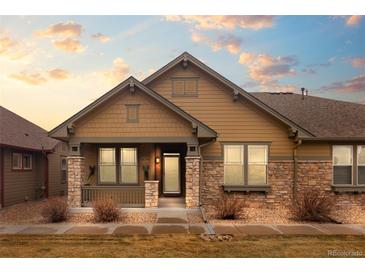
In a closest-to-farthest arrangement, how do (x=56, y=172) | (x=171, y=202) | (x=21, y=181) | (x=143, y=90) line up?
1. (x=143, y=90)
2. (x=171, y=202)
3. (x=21, y=181)
4. (x=56, y=172)

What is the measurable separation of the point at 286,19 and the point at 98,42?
9.38 metres

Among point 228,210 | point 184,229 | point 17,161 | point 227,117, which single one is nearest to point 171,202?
point 228,210

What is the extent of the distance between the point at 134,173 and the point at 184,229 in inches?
225

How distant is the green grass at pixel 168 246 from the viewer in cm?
816

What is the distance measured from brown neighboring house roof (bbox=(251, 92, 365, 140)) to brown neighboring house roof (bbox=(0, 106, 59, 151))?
14.2 metres

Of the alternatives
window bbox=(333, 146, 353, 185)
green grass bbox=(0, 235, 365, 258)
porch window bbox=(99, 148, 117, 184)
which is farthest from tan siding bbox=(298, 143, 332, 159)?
porch window bbox=(99, 148, 117, 184)

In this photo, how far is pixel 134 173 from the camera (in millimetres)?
15781

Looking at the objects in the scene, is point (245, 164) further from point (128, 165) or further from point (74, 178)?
point (74, 178)

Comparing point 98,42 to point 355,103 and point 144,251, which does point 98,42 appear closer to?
point 144,251

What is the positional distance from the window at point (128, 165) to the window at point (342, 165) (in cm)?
972

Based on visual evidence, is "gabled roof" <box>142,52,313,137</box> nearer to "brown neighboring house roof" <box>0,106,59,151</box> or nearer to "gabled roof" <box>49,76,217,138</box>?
"gabled roof" <box>49,76,217,138</box>

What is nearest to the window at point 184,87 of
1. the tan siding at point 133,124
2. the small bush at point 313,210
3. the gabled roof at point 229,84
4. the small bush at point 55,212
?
the gabled roof at point 229,84

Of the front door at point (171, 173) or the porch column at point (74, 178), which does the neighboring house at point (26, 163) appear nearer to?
the porch column at point (74, 178)

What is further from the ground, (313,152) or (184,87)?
(184,87)
